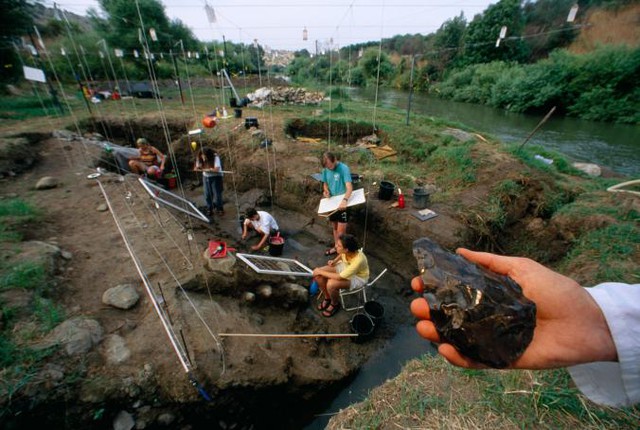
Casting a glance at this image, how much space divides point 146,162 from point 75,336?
21.3 ft

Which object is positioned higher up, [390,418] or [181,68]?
[181,68]

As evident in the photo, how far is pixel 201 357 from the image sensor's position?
2574mm

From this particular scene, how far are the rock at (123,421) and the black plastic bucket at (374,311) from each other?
9.50ft

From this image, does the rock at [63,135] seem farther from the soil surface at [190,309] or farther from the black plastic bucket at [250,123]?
the black plastic bucket at [250,123]

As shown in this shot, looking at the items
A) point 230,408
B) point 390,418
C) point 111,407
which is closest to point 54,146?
point 111,407

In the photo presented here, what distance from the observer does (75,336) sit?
2.43m

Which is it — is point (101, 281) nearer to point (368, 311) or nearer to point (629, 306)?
point (368, 311)

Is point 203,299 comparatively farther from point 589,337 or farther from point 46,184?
point 46,184

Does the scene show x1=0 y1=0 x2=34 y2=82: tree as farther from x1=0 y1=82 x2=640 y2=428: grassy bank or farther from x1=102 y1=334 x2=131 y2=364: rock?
x1=102 y1=334 x2=131 y2=364: rock

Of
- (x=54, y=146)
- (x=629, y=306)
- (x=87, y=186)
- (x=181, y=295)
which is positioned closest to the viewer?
(x=629, y=306)

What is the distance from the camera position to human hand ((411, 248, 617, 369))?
1.01 m

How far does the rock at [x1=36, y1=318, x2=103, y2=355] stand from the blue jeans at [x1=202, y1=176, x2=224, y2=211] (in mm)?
3918

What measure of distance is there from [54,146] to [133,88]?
36.8 feet

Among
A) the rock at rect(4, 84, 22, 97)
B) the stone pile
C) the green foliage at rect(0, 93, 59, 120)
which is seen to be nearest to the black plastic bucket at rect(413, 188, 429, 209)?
the stone pile
